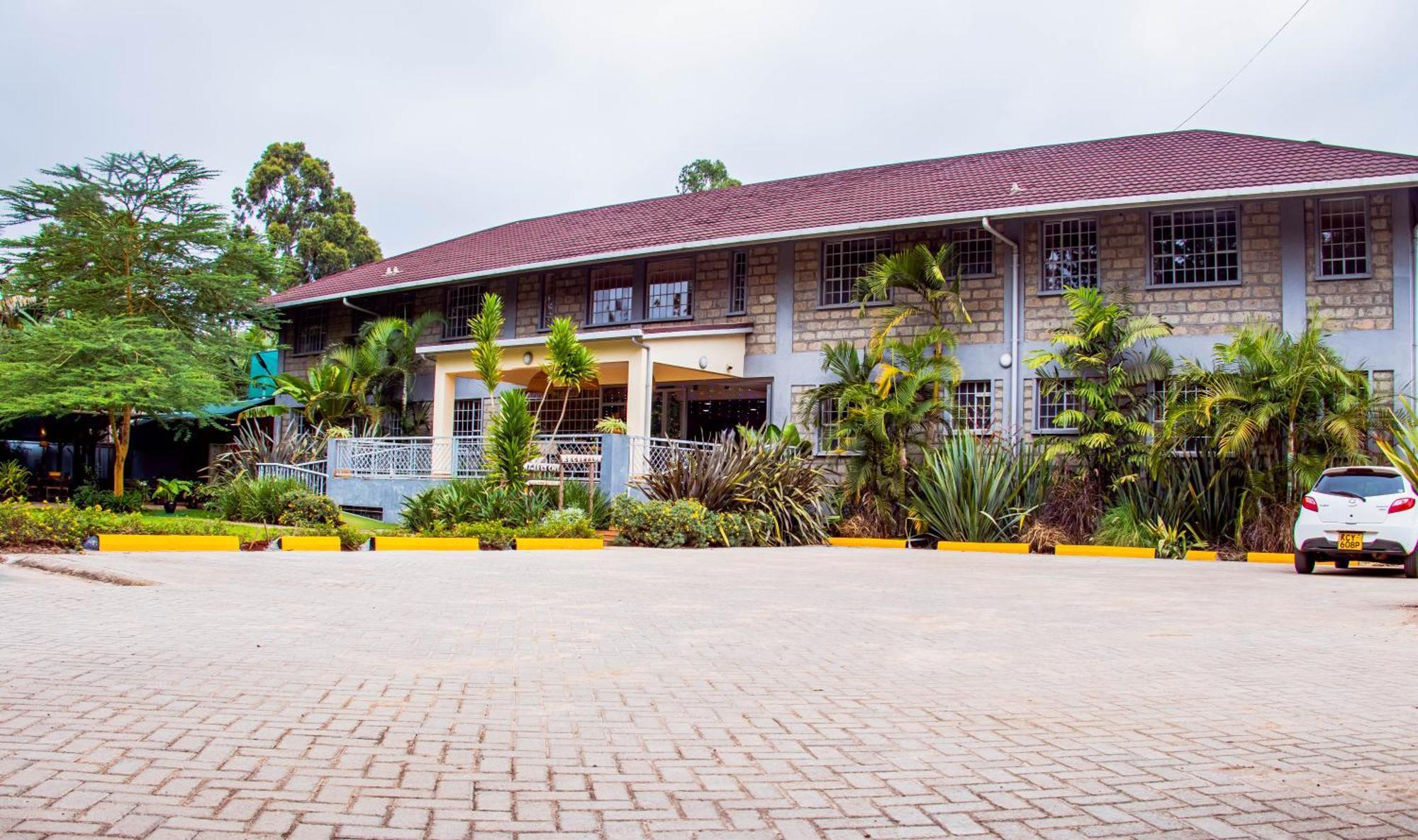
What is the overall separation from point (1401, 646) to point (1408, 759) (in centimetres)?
372

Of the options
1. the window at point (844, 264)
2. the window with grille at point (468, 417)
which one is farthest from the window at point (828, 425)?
the window with grille at point (468, 417)

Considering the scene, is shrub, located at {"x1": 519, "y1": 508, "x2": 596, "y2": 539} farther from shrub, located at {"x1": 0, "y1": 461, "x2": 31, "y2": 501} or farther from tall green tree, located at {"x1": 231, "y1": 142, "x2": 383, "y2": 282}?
tall green tree, located at {"x1": 231, "y1": 142, "x2": 383, "y2": 282}

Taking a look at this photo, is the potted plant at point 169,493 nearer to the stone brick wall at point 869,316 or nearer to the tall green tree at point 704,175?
the stone brick wall at point 869,316

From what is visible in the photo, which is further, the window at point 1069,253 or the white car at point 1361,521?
the window at point 1069,253

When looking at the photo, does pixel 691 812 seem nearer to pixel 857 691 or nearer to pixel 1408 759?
pixel 857 691

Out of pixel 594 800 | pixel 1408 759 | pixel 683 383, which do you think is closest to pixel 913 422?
pixel 683 383

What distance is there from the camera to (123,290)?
23391 millimetres

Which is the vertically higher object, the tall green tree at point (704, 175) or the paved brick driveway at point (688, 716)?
the tall green tree at point (704, 175)

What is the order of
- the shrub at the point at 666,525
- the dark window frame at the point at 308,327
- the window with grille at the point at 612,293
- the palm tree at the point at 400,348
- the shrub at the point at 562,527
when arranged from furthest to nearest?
the dark window frame at the point at 308,327
the palm tree at the point at 400,348
the window with grille at the point at 612,293
the shrub at the point at 666,525
the shrub at the point at 562,527

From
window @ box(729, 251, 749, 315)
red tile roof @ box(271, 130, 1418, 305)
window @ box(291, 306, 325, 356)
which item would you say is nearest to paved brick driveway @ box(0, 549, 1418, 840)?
red tile roof @ box(271, 130, 1418, 305)

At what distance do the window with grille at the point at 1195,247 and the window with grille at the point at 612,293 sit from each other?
11143 mm

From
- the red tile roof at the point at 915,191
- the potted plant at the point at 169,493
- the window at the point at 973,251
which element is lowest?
the potted plant at the point at 169,493

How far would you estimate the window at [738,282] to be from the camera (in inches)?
919

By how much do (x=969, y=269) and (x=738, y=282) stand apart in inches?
199
